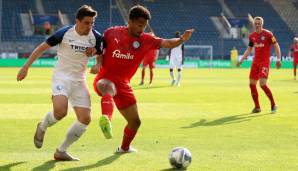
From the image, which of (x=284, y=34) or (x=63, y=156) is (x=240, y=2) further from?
(x=63, y=156)

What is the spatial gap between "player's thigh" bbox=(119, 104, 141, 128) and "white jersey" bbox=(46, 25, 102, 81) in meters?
0.73

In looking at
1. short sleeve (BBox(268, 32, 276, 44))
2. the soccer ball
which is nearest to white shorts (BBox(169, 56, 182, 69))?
short sleeve (BBox(268, 32, 276, 44))

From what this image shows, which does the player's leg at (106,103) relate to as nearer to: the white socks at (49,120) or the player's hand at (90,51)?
the player's hand at (90,51)

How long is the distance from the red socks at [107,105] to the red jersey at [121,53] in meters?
0.51

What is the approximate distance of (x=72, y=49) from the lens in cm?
730

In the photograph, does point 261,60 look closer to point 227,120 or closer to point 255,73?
point 255,73

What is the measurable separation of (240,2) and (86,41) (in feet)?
166

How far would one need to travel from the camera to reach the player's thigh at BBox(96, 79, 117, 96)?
23.5 ft

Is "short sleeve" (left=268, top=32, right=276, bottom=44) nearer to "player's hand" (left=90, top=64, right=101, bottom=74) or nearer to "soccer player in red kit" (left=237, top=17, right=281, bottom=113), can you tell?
"soccer player in red kit" (left=237, top=17, right=281, bottom=113)

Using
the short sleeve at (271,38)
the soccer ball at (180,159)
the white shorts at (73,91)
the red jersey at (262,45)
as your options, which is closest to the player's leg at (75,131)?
the white shorts at (73,91)

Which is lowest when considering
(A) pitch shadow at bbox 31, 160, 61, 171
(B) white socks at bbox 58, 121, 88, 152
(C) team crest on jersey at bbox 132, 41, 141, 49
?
(A) pitch shadow at bbox 31, 160, 61, 171

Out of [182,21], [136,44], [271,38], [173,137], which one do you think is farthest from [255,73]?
[182,21]

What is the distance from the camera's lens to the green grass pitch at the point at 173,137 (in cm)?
716

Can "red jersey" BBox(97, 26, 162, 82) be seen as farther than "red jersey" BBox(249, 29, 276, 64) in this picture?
No
